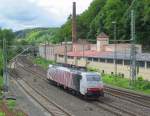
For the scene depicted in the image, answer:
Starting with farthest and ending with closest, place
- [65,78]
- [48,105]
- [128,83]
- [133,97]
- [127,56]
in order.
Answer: [127,56], [128,83], [65,78], [133,97], [48,105]

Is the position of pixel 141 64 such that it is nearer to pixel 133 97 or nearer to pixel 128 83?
pixel 128 83

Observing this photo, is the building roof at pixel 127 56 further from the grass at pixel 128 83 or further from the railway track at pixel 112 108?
the railway track at pixel 112 108

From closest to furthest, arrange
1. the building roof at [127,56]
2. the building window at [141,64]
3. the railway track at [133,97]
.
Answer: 1. the railway track at [133,97]
2. the building roof at [127,56]
3. the building window at [141,64]

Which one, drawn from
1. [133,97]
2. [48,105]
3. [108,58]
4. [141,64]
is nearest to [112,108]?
[48,105]

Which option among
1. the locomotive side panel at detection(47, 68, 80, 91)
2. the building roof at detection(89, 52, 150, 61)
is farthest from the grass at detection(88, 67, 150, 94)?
the locomotive side panel at detection(47, 68, 80, 91)

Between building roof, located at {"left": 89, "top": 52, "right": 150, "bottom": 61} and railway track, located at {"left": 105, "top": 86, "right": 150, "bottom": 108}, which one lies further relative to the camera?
building roof, located at {"left": 89, "top": 52, "right": 150, "bottom": 61}

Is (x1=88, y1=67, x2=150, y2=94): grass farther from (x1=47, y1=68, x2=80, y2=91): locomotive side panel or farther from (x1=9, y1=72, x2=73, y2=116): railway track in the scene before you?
(x1=9, y1=72, x2=73, y2=116): railway track

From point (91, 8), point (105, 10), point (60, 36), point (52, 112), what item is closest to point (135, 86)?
point (52, 112)

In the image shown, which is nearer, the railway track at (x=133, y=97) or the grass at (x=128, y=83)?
the railway track at (x=133, y=97)

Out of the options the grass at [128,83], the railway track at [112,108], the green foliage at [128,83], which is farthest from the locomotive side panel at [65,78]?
the green foliage at [128,83]

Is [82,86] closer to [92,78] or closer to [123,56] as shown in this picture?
[92,78]

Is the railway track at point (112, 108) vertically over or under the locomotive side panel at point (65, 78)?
under

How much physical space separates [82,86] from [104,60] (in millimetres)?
36709

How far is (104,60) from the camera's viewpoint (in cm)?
8162
